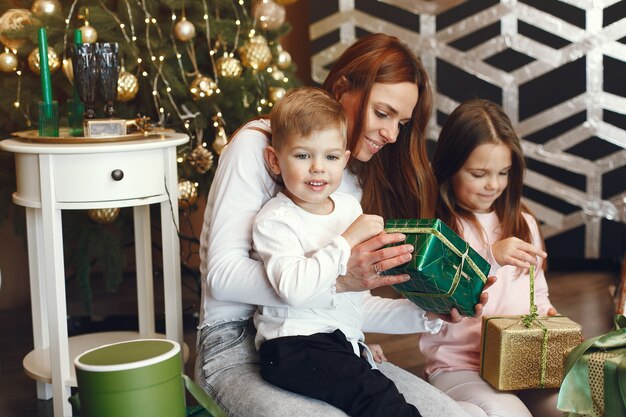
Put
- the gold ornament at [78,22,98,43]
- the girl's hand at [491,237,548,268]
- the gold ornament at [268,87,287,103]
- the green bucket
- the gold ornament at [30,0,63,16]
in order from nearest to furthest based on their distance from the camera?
the green bucket, the girl's hand at [491,237,548,268], the gold ornament at [78,22,98,43], the gold ornament at [30,0,63,16], the gold ornament at [268,87,287,103]

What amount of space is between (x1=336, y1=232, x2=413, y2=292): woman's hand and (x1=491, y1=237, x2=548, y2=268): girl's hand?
20.8 inches

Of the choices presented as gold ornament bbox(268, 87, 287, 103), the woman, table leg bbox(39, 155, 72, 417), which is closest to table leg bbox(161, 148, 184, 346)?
table leg bbox(39, 155, 72, 417)

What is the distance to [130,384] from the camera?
146 cm

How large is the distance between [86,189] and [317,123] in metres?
0.87

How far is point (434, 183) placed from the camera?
2.18m

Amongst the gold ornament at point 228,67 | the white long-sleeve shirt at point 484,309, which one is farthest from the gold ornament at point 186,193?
the white long-sleeve shirt at point 484,309

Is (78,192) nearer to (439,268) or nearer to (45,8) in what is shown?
(45,8)

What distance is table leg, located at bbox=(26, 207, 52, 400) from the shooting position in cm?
261

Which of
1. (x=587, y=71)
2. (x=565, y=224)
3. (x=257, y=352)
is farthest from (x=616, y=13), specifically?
(x=257, y=352)

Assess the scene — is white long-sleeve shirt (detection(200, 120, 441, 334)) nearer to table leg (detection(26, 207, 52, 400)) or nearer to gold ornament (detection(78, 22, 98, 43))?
table leg (detection(26, 207, 52, 400))

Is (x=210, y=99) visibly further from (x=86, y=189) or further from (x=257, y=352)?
(x=257, y=352)

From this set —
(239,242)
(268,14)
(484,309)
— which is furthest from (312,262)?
(268,14)

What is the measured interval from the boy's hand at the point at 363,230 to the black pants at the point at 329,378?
21 centimetres

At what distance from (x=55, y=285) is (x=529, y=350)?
1259 mm
